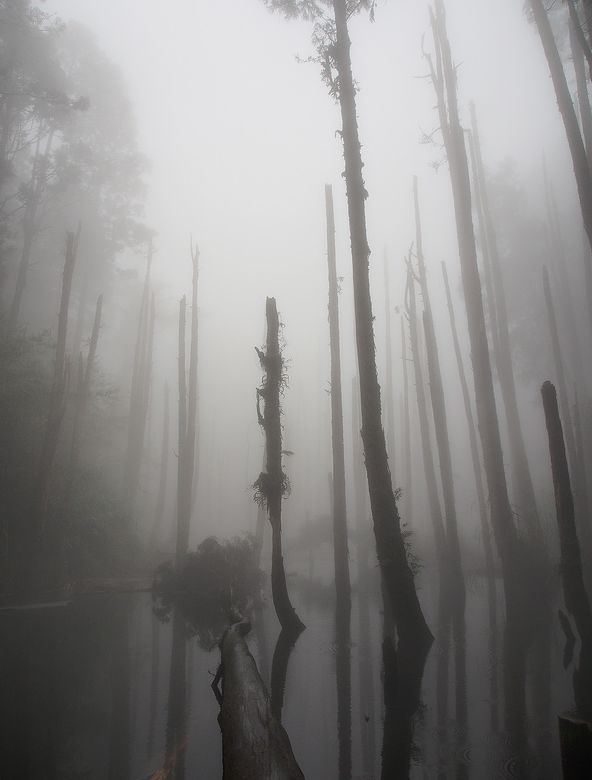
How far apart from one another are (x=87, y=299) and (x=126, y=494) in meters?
13.7

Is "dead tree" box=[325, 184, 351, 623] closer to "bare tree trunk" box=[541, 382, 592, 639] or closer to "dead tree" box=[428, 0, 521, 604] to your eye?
"dead tree" box=[428, 0, 521, 604]

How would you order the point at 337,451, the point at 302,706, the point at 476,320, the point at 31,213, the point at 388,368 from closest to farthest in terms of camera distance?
1. the point at 302,706
2. the point at 476,320
3. the point at 337,451
4. the point at 31,213
5. the point at 388,368

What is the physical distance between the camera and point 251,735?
132 inches

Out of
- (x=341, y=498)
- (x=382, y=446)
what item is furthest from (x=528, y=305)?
(x=382, y=446)

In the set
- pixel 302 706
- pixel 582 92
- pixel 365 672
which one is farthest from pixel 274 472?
pixel 582 92

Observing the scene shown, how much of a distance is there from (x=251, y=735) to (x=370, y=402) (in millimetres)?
5779

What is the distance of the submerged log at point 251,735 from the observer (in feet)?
9.52

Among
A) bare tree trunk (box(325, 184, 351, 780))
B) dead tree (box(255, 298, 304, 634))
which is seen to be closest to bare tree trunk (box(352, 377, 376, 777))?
bare tree trunk (box(325, 184, 351, 780))

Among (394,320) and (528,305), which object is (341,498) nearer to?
(394,320)

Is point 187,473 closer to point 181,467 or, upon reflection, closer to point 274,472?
point 181,467

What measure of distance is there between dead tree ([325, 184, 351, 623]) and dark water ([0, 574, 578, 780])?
2.18m

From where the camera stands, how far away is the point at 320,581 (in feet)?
53.9

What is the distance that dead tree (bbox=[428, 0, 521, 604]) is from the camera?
1042cm

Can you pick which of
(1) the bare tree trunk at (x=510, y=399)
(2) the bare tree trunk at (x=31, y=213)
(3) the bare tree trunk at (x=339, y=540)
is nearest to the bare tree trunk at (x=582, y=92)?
(1) the bare tree trunk at (x=510, y=399)
